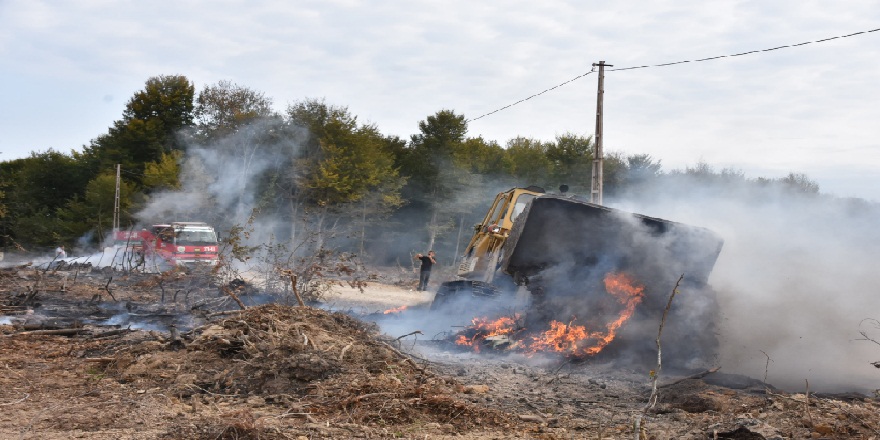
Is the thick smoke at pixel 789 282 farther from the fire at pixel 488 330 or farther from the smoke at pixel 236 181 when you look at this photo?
the smoke at pixel 236 181

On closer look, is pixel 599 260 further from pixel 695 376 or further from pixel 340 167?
pixel 340 167

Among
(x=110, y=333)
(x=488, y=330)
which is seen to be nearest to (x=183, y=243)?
(x=110, y=333)

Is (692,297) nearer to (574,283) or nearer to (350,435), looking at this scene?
(574,283)

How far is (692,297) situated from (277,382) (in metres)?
6.67

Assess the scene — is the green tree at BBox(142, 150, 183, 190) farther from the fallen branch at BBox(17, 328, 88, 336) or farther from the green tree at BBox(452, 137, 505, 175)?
the fallen branch at BBox(17, 328, 88, 336)

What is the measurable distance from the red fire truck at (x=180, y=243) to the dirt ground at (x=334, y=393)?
516 inches

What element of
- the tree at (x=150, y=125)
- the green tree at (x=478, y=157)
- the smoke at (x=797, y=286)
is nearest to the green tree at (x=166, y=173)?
the tree at (x=150, y=125)

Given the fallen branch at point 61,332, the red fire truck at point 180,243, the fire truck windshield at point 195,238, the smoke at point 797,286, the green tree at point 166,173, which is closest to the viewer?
the fallen branch at point 61,332

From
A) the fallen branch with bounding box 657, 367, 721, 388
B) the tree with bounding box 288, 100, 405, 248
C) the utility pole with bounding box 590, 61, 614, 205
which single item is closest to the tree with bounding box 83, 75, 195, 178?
the tree with bounding box 288, 100, 405, 248

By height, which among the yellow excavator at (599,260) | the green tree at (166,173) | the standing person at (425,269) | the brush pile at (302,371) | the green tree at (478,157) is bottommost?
the standing person at (425,269)

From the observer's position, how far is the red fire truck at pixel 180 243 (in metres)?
23.6

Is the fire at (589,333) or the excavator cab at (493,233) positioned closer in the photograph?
the fire at (589,333)

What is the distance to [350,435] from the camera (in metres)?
5.76

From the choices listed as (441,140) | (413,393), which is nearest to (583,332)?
(413,393)
